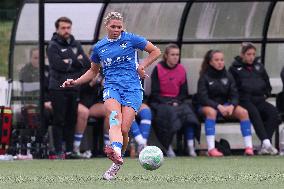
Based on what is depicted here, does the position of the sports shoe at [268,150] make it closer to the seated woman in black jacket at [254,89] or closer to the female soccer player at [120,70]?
the seated woman in black jacket at [254,89]

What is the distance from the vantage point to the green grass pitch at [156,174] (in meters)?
10.4

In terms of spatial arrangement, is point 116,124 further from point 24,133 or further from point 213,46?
point 213,46

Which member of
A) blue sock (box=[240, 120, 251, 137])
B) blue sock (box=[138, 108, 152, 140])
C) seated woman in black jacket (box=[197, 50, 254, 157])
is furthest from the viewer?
blue sock (box=[240, 120, 251, 137])

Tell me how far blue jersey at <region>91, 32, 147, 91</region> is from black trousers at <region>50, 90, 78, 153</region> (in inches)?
178

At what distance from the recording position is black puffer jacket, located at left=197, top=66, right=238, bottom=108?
17141 mm

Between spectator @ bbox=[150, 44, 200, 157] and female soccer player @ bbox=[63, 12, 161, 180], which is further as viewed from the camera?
spectator @ bbox=[150, 44, 200, 157]

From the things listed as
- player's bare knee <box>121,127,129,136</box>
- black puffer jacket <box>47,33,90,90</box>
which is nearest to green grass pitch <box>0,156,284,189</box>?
player's bare knee <box>121,127,129,136</box>

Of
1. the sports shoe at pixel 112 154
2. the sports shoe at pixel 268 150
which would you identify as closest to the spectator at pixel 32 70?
the sports shoe at pixel 268 150

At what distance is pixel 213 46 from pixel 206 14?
596 millimetres

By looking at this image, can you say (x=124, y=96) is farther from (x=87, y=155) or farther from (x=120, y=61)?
(x=87, y=155)

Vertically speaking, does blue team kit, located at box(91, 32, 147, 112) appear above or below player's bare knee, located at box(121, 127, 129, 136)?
above

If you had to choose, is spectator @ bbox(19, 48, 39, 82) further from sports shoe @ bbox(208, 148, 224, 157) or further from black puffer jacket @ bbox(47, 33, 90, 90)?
sports shoe @ bbox(208, 148, 224, 157)

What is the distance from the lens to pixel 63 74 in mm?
16344

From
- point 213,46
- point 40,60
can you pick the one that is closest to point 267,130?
point 213,46
